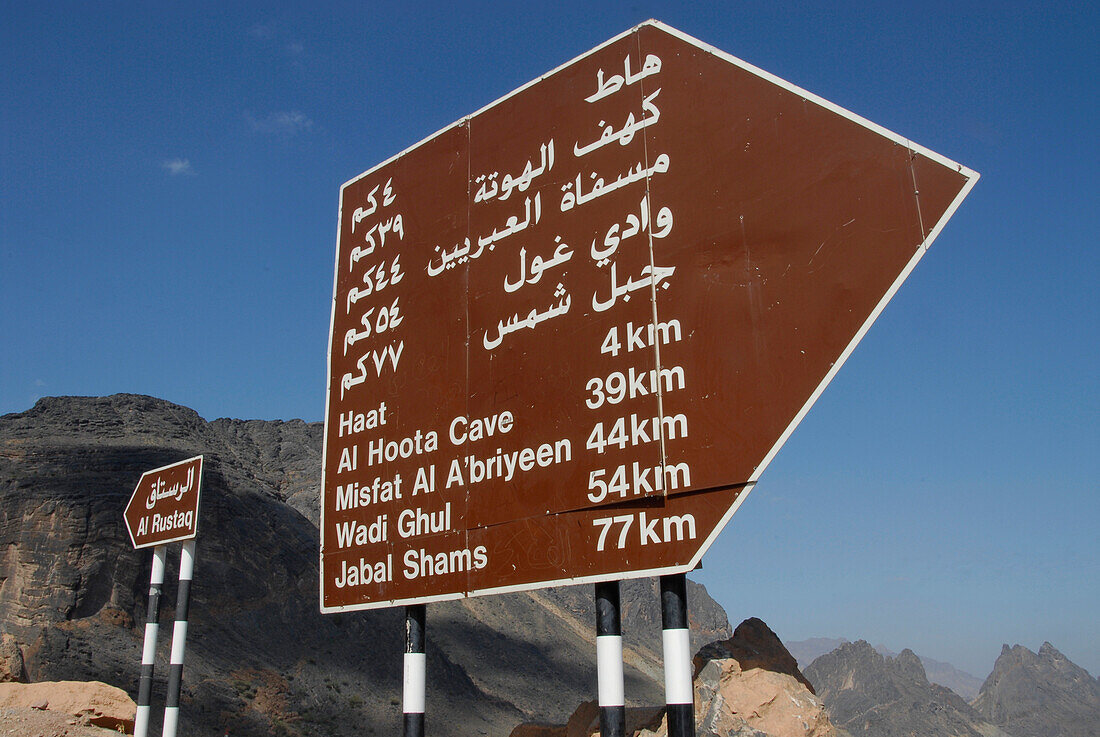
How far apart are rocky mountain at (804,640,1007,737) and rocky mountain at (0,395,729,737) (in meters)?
24.8

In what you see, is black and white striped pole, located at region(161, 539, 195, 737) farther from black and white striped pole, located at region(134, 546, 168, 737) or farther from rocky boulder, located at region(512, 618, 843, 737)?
rocky boulder, located at region(512, 618, 843, 737)

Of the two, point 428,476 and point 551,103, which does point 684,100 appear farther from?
point 428,476

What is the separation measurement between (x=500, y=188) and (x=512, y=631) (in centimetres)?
5845

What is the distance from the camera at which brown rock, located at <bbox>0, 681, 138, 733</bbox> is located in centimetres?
1009

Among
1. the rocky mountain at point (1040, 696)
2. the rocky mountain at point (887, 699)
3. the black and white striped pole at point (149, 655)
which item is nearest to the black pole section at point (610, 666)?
the black and white striped pole at point (149, 655)

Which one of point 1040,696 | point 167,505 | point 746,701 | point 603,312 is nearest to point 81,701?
point 167,505

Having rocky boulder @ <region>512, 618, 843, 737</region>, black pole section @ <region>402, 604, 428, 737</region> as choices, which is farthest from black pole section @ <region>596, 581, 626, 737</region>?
rocky boulder @ <region>512, 618, 843, 737</region>

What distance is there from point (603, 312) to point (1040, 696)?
11070 cm

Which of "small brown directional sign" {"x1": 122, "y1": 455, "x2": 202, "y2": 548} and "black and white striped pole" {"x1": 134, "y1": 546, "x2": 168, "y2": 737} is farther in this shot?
"small brown directional sign" {"x1": 122, "y1": 455, "x2": 202, "y2": 548}

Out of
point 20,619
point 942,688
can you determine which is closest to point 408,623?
point 20,619

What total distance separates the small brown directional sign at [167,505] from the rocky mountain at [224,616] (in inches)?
451

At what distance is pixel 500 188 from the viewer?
5590 millimetres

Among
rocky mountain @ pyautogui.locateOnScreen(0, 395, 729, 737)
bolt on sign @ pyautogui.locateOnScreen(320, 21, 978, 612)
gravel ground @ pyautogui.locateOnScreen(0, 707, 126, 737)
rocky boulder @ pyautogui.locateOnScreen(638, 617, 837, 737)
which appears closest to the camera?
bolt on sign @ pyautogui.locateOnScreen(320, 21, 978, 612)

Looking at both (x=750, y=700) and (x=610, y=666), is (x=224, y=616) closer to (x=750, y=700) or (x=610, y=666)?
(x=750, y=700)
